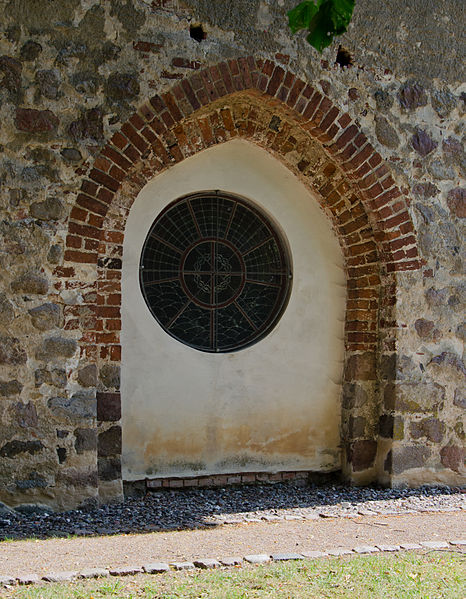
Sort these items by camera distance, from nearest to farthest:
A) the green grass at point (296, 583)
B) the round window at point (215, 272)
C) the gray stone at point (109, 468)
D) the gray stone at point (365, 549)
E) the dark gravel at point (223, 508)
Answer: the green grass at point (296, 583), the gray stone at point (365, 549), the dark gravel at point (223, 508), the gray stone at point (109, 468), the round window at point (215, 272)

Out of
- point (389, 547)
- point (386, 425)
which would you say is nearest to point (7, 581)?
point (389, 547)

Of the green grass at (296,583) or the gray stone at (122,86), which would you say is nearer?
the green grass at (296,583)

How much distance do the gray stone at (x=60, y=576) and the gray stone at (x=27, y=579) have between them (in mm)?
40

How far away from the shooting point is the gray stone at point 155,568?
3.70 m

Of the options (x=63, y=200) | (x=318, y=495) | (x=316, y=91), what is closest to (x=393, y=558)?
(x=318, y=495)

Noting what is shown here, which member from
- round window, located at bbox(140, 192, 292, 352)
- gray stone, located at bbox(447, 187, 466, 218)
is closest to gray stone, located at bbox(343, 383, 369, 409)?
round window, located at bbox(140, 192, 292, 352)

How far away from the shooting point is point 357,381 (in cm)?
610

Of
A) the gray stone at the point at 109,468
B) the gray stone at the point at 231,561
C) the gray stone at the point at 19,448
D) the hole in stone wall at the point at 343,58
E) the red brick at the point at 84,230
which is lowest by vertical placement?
the gray stone at the point at 231,561

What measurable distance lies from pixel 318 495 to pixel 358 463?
49cm

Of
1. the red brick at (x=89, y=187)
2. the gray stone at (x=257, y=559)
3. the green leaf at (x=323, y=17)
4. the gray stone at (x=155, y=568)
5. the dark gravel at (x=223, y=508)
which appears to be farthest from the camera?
the red brick at (x=89, y=187)

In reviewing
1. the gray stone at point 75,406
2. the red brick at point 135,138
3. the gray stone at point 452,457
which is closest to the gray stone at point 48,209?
the red brick at point 135,138

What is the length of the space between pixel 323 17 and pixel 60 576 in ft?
9.44

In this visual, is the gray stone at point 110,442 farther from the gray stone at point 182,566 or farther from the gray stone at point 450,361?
the gray stone at point 450,361

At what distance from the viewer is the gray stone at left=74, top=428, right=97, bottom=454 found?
4.94 m
